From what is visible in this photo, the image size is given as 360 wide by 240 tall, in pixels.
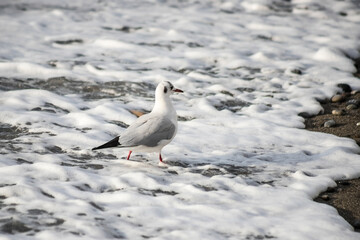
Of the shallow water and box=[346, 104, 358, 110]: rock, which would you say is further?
box=[346, 104, 358, 110]: rock

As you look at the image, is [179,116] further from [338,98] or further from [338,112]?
[338,98]

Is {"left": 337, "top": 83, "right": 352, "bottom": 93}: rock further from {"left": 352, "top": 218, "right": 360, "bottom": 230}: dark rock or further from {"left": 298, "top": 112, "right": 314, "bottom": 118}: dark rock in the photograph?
{"left": 352, "top": 218, "right": 360, "bottom": 230}: dark rock

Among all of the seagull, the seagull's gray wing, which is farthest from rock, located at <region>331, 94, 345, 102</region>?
the seagull's gray wing

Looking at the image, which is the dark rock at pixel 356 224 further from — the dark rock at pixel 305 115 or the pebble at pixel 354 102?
the pebble at pixel 354 102

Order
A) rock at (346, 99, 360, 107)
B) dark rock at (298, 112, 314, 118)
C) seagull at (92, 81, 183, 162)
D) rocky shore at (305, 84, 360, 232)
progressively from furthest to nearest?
rock at (346, 99, 360, 107), dark rock at (298, 112, 314, 118), seagull at (92, 81, 183, 162), rocky shore at (305, 84, 360, 232)

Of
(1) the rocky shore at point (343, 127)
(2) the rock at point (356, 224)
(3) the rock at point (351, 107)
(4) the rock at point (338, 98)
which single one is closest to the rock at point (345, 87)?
(1) the rocky shore at point (343, 127)

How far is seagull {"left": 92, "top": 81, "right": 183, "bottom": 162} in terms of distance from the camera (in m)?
5.06

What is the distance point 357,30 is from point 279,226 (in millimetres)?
7880

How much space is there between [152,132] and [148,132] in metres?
0.04

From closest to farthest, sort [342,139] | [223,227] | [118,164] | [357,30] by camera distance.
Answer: [223,227] < [118,164] < [342,139] < [357,30]

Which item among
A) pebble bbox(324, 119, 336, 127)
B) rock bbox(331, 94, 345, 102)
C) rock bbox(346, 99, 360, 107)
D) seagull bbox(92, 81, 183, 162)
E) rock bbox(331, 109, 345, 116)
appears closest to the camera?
seagull bbox(92, 81, 183, 162)

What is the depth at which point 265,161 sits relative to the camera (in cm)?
547

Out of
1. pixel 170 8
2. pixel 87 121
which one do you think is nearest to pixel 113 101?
pixel 87 121

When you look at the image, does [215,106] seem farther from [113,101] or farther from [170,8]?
[170,8]
